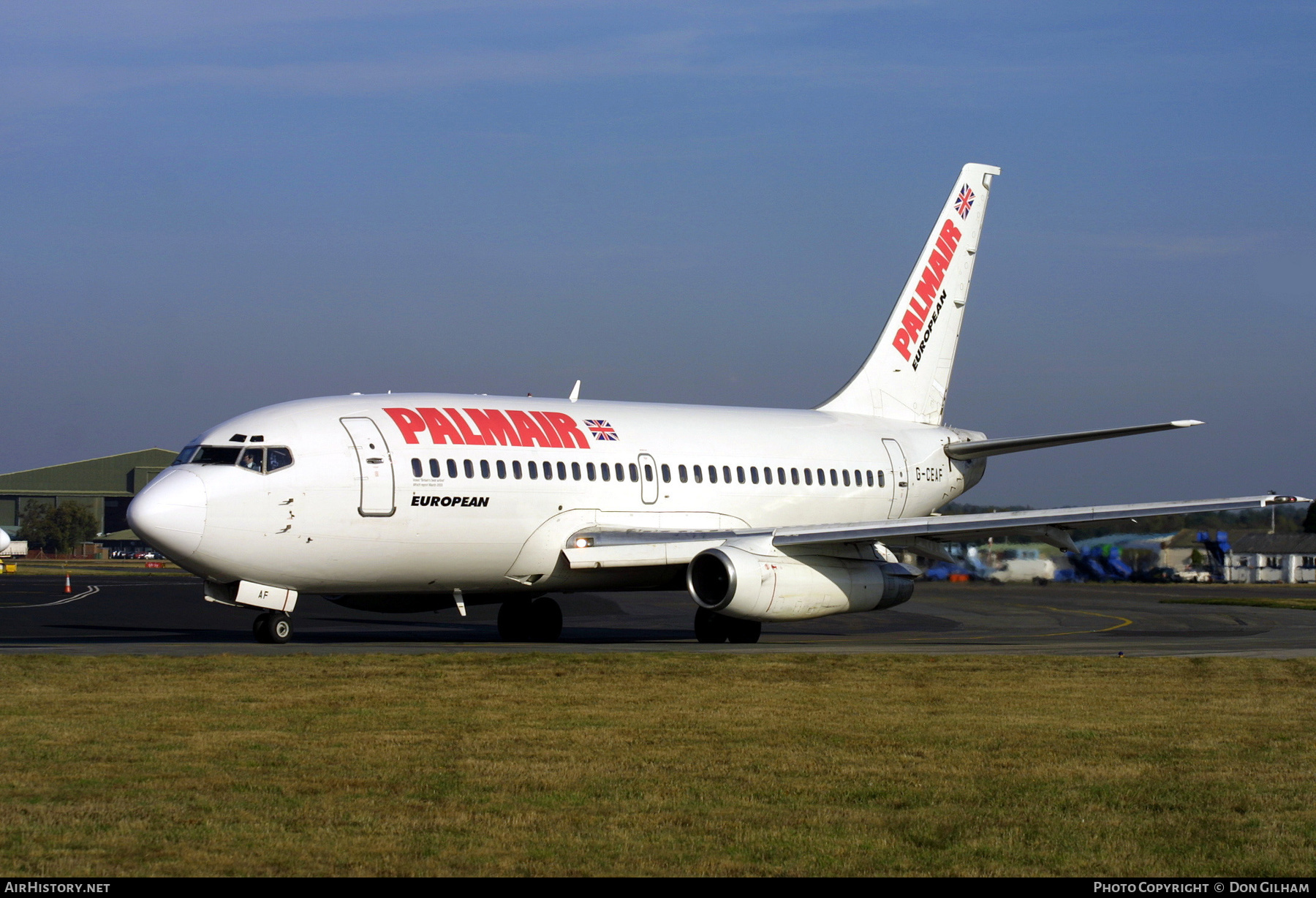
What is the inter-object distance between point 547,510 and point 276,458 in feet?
15.0

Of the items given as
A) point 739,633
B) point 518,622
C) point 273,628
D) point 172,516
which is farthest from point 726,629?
point 172,516

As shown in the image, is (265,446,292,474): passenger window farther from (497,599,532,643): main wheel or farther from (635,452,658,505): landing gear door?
(635,452,658,505): landing gear door

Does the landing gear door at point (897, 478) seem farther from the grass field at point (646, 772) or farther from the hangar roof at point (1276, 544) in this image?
the hangar roof at point (1276, 544)

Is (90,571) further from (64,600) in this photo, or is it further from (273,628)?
(273,628)

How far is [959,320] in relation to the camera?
34.1m

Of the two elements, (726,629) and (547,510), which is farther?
(726,629)

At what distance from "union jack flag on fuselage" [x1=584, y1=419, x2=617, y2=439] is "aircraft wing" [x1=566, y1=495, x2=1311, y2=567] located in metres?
1.74

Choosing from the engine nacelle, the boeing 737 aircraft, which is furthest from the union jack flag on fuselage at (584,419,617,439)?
the engine nacelle

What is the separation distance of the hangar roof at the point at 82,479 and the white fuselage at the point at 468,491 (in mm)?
106686

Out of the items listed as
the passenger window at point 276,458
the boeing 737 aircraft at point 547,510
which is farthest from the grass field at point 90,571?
the passenger window at point 276,458

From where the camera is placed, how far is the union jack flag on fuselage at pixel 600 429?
25984 millimetres

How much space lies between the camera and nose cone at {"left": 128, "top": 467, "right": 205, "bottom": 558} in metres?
20.7

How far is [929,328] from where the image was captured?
33500 millimetres
